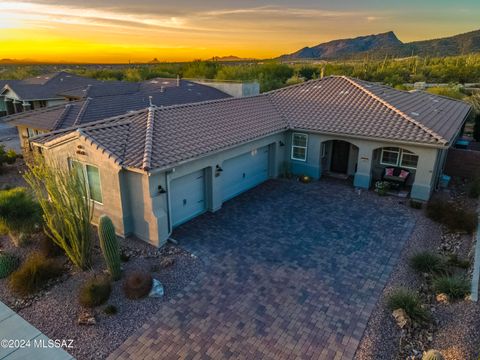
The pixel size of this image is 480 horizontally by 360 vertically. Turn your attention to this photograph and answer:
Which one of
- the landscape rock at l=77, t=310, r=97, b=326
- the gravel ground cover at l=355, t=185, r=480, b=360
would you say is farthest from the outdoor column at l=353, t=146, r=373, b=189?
the landscape rock at l=77, t=310, r=97, b=326

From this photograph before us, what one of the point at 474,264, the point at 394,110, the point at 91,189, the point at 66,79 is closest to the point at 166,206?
the point at 91,189

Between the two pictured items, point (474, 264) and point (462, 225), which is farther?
point (462, 225)

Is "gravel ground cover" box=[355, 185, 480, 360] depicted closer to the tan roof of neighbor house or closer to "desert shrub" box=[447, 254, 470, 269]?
"desert shrub" box=[447, 254, 470, 269]

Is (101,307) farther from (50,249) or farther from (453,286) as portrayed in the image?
(453,286)

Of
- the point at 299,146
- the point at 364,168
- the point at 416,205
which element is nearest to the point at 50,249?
the point at 299,146

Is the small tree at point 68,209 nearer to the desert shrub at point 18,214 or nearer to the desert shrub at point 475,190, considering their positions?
the desert shrub at point 18,214

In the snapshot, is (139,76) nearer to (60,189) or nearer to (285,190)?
(285,190)

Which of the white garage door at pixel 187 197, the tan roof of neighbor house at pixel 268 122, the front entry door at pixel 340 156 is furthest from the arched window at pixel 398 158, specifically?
the white garage door at pixel 187 197
